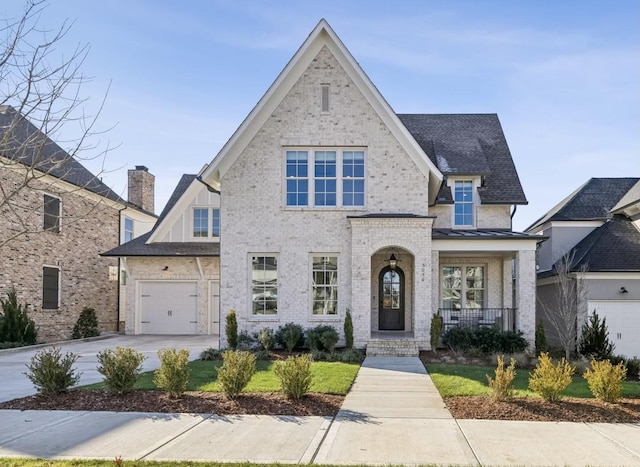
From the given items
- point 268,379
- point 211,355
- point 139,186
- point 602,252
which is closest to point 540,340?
point 602,252

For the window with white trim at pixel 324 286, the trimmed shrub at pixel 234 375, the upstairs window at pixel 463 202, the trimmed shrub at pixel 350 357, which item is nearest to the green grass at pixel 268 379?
the trimmed shrub at pixel 350 357

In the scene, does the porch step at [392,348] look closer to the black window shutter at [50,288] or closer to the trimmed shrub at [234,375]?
the trimmed shrub at [234,375]

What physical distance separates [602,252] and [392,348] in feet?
29.5

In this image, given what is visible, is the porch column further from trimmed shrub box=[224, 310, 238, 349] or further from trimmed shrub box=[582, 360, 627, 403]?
trimmed shrub box=[224, 310, 238, 349]

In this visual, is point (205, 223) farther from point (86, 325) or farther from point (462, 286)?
point (462, 286)

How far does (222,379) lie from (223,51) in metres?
7.82

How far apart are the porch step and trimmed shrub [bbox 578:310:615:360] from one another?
6073 millimetres

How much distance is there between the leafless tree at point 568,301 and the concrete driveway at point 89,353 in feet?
37.8

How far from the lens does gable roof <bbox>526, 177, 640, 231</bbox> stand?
22.9 metres

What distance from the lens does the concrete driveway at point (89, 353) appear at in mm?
11591

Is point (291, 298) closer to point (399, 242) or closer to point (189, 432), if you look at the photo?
point (399, 242)

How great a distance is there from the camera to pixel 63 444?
7105 mm

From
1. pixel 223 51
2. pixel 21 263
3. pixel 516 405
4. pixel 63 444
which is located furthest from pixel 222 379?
pixel 21 263

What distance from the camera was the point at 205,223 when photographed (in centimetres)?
2406
